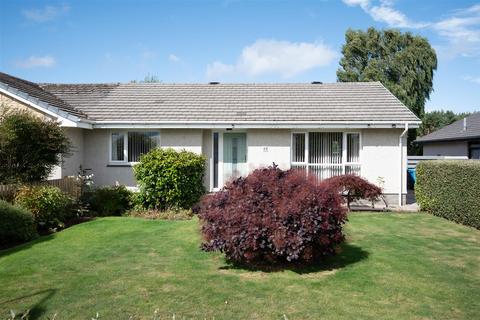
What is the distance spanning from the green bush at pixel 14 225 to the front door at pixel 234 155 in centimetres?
821

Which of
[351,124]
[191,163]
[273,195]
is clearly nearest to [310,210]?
[273,195]

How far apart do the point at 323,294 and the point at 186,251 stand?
12.2 ft

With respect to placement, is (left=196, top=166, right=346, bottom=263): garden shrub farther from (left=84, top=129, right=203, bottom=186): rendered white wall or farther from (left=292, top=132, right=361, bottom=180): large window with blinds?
(left=84, top=129, right=203, bottom=186): rendered white wall

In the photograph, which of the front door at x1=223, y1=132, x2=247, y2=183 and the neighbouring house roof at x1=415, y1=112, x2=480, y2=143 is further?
the neighbouring house roof at x1=415, y1=112, x2=480, y2=143

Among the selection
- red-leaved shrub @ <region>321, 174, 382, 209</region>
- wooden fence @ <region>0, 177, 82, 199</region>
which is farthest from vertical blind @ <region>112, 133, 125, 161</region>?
red-leaved shrub @ <region>321, 174, 382, 209</region>

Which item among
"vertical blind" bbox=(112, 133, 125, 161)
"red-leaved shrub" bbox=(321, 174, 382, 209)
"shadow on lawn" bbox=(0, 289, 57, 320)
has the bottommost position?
"shadow on lawn" bbox=(0, 289, 57, 320)

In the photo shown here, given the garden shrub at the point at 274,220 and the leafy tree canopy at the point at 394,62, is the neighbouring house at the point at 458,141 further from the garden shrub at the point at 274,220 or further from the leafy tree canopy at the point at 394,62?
the garden shrub at the point at 274,220

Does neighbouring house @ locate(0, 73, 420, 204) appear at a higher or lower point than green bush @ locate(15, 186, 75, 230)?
higher

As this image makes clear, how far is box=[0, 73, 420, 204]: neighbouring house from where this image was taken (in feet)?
53.1

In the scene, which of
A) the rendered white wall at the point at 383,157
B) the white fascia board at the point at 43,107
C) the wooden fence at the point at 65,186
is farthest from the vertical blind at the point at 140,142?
the rendered white wall at the point at 383,157

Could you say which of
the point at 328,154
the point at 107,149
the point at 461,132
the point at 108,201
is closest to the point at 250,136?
the point at 328,154

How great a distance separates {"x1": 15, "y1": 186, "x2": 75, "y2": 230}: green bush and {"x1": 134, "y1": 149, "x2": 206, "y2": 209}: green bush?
278cm

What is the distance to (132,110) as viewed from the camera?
17719 mm

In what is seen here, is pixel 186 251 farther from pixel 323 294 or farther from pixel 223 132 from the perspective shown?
pixel 223 132
